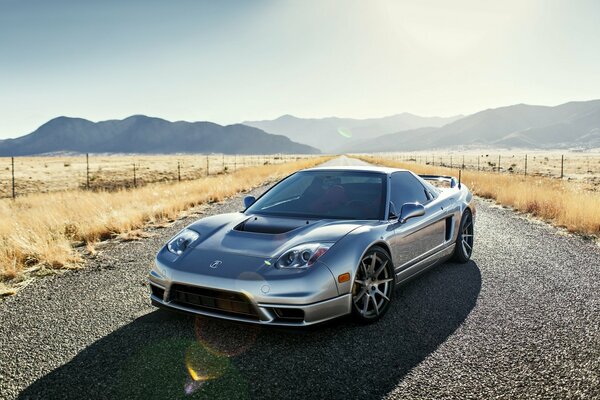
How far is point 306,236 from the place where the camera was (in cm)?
401

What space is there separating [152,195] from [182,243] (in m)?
12.1

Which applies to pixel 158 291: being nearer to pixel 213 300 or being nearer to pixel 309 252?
pixel 213 300

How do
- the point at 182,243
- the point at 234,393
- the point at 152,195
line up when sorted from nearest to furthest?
the point at 234,393, the point at 182,243, the point at 152,195

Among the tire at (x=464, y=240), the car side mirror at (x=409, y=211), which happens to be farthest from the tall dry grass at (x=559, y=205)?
the car side mirror at (x=409, y=211)

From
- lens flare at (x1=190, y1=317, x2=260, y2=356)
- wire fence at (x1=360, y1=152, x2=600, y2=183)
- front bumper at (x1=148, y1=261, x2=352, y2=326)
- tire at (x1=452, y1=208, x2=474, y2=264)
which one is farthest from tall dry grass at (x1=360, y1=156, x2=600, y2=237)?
wire fence at (x1=360, y1=152, x2=600, y2=183)

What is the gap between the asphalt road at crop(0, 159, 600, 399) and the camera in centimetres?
300

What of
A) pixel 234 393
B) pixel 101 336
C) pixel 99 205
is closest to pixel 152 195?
pixel 99 205

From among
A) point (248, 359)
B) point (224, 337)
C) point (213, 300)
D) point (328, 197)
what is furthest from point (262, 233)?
point (248, 359)

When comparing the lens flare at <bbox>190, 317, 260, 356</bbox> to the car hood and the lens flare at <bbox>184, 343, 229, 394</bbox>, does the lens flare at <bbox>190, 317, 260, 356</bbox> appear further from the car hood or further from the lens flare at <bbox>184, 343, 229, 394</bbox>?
the car hood

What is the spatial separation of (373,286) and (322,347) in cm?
78

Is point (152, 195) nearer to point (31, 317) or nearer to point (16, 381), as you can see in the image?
point (31, 317)

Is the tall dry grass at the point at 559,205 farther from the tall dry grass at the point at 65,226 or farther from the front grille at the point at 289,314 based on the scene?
the tall dry grass at the point at 65,226

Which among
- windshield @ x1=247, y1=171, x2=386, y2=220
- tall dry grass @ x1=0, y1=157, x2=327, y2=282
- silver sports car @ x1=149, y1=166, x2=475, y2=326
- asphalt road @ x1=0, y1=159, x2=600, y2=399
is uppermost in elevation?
windshield @ x1=247, y1=171, x2=386, y2=220

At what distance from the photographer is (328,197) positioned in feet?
16.4
